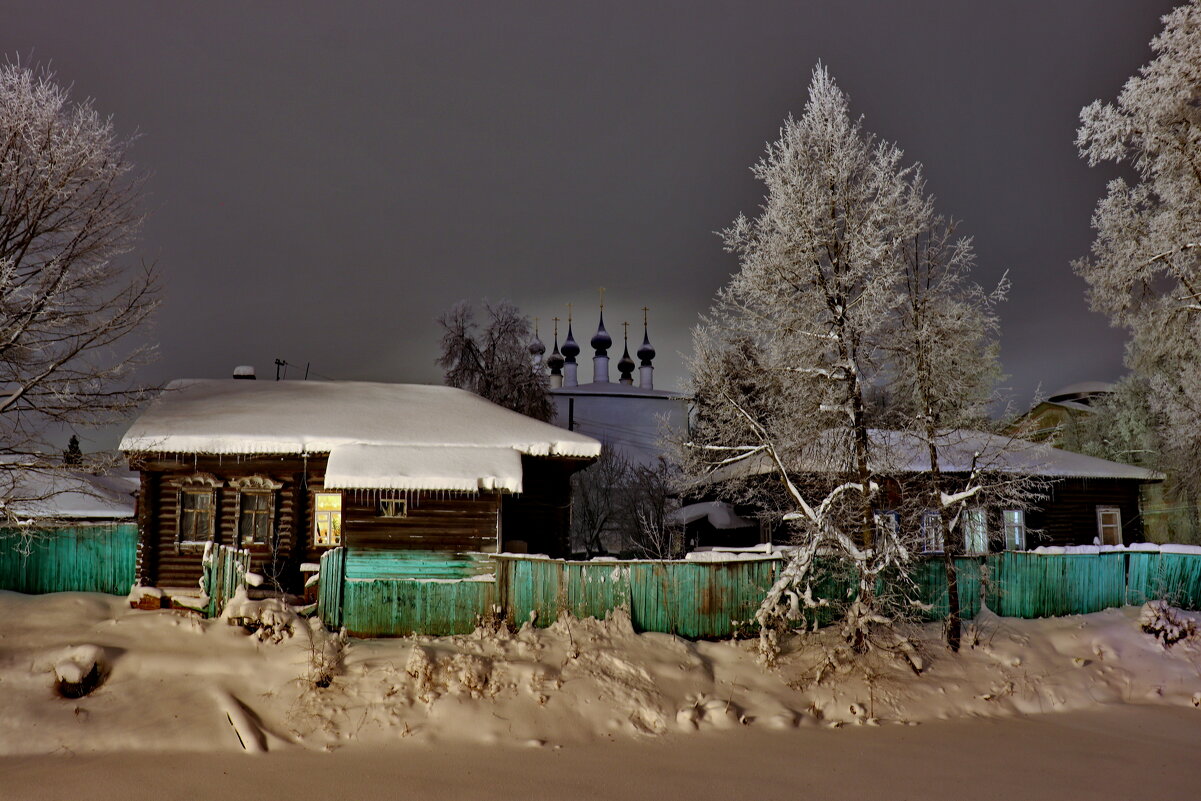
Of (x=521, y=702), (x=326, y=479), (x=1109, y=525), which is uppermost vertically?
(x=326, y=479)

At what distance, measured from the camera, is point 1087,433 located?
140 ft

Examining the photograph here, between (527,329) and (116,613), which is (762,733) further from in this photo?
(527,329)

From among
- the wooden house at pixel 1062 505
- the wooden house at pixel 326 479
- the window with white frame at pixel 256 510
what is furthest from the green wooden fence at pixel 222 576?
the wooden house at pixel 1062 505

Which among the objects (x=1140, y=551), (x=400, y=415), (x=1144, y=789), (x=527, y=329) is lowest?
(x=1144, y=789)

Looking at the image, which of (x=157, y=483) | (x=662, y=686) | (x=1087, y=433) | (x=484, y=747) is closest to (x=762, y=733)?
(x=662, y=686)

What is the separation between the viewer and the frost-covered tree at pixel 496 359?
40500 millimetres

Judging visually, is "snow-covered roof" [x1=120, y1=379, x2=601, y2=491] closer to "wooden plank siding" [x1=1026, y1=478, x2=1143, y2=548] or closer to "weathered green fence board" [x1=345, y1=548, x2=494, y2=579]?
"weathered green fence board" [x1=345, y1=548, x2=494, y2=579]

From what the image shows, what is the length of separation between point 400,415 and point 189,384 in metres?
6.59

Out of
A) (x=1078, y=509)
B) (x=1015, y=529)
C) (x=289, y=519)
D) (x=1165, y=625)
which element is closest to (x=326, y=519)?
(x=289, y=519)

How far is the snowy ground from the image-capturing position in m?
10.9

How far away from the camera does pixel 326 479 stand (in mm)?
16781

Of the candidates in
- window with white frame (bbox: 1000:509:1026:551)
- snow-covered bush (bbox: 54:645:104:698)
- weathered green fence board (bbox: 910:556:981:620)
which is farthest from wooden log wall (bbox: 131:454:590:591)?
window with white frame (bbox: 1000:509:1026:551)

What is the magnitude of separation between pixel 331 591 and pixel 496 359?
27.4 metres

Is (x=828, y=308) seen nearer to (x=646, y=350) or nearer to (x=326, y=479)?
(x=326, y=479)
